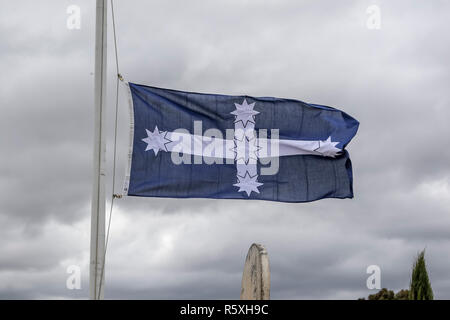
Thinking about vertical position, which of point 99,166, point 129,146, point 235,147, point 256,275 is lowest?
point 256,275

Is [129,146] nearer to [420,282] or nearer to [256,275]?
[256,275]

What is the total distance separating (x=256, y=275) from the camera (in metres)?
12.5

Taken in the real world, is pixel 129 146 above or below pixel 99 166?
above

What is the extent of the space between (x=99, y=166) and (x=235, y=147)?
13.7 ft

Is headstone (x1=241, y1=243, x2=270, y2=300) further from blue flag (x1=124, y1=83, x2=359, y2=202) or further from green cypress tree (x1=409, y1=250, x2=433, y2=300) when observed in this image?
green cypress tree (x1=409, y1=250, x2=433, y2=300)

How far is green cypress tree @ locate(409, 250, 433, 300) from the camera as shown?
19297mm

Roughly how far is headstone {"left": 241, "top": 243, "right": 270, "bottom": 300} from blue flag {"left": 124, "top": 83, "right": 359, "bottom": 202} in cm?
468

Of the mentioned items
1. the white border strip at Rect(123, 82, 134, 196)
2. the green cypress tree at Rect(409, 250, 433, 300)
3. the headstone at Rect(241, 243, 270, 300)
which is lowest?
the headstone at Rect(241, 243, 270, 300)

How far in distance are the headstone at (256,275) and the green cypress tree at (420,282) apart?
7790 mm

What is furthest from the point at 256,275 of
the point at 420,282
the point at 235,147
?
the point at 420,282

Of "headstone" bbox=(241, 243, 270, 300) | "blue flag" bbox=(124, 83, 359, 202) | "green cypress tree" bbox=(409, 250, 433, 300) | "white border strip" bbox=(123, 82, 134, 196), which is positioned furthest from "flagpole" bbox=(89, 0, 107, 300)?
"green cypress tree" bbox=(409, 250, 433, 300)
